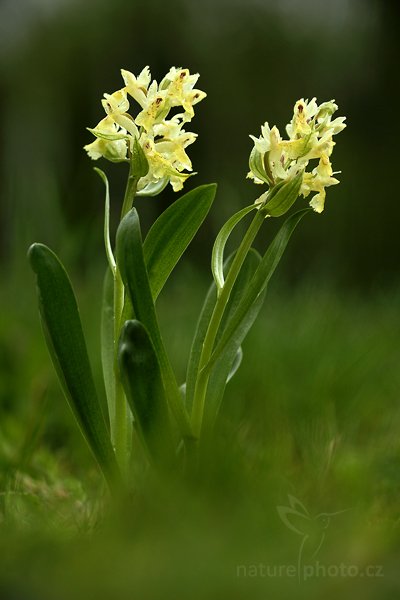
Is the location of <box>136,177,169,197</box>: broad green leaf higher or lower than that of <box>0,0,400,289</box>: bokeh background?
lower

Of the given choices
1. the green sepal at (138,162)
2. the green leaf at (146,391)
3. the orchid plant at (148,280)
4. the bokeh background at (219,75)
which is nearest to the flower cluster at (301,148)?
the orchid plant at (148,280)

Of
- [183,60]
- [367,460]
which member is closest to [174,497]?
[367,460]

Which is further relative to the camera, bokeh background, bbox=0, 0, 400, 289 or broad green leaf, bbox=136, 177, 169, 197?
bokeh background, bbox=0, 0, 400, 289

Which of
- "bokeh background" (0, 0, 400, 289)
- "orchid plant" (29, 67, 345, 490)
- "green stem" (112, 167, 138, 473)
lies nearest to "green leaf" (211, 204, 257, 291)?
"orchid plant" (29, 67, 345, 490)

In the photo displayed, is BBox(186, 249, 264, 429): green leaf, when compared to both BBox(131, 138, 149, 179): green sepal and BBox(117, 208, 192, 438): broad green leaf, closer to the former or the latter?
BBox(117, 208, 192, 438): broad green leaf

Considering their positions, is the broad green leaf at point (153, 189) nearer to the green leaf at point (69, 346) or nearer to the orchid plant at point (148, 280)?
the orchid plant at point (148, 280)

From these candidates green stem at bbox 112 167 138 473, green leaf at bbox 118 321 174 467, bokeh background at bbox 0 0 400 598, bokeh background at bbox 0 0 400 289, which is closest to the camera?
bokeh background at bbox 0 0 400 598

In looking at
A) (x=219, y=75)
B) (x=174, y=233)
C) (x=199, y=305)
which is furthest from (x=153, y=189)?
(x=219, y=75)
